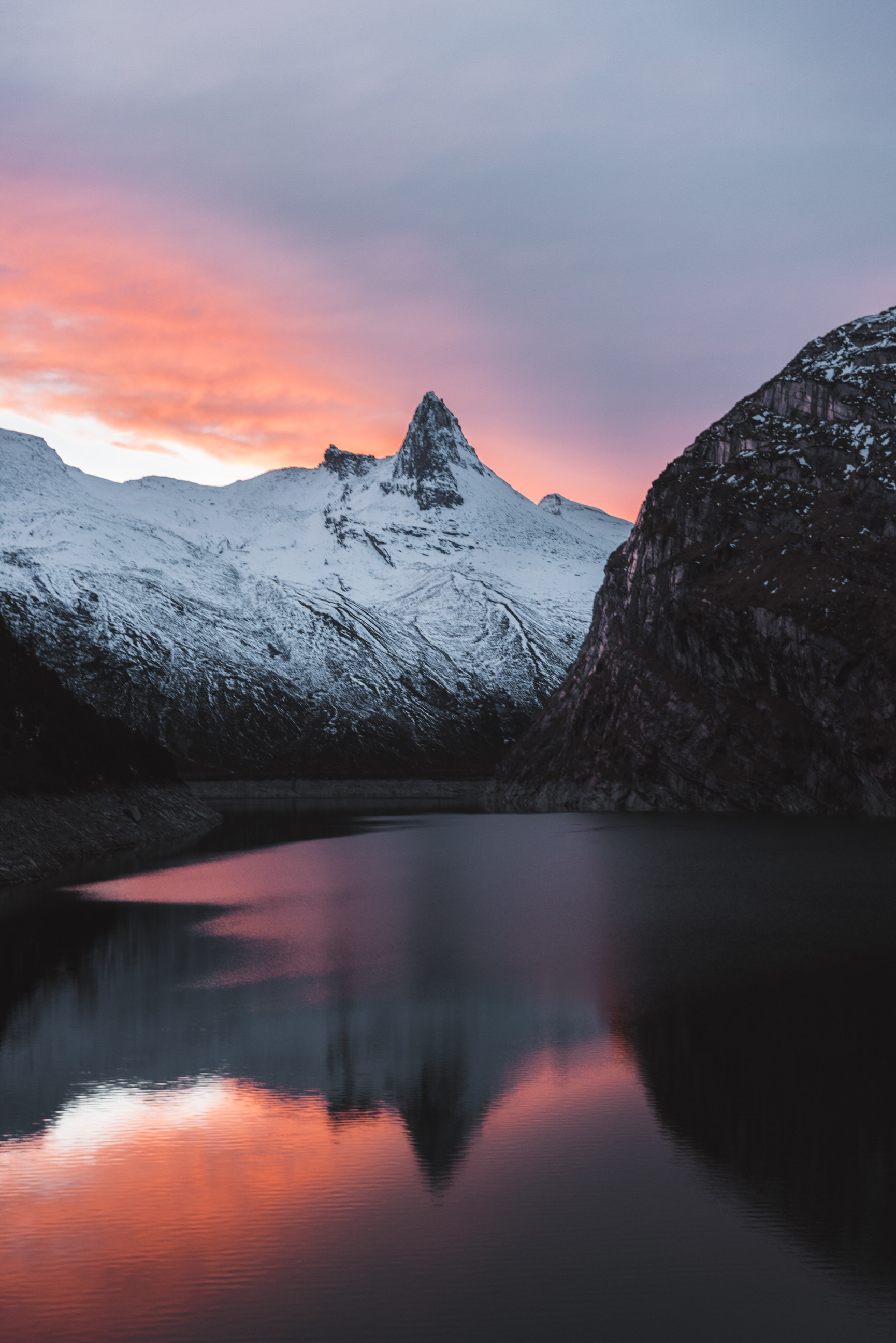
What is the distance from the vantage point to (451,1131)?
24984mm

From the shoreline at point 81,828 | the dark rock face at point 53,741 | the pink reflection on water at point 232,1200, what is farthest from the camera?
the dark rock face at point 53,741

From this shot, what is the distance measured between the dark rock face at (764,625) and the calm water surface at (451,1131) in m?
103

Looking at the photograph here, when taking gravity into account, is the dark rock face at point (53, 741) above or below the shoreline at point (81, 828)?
above

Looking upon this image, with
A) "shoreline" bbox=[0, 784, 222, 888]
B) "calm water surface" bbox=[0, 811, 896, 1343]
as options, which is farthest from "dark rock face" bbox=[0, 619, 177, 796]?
"calm water surface" bbox=[0, 811, 896, 1343]

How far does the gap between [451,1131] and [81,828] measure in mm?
76224

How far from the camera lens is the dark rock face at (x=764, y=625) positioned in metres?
152


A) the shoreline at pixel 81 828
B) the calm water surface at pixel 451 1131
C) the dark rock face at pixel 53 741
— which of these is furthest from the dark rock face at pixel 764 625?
the calm water surface at pixel 451 1131

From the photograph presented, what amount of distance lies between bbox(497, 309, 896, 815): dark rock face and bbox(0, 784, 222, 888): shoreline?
235ft

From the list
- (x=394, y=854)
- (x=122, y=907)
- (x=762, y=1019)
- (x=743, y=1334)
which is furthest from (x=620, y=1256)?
(x=394, y=854)

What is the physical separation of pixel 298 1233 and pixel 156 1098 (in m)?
9.31

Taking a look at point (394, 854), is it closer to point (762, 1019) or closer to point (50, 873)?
point (50, 873)

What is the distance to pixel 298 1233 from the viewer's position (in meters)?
19.3

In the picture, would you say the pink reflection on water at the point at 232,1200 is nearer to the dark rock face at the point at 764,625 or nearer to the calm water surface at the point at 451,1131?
the calm water surface at the point at 451,1131

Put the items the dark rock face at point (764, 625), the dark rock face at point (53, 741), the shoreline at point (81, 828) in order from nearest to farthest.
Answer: the shoreline at point (81, 828), the dark rock face at point (53, 741), the dark rock face at point (764, 625)
